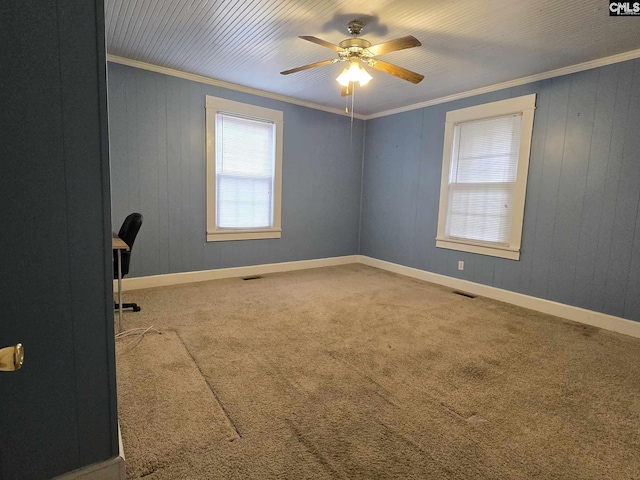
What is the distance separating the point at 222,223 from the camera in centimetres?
454

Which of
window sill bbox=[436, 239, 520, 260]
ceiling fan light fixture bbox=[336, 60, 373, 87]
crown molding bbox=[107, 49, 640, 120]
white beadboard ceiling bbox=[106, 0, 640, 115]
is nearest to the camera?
white beadboard ceiling bbox=[106, 0, 640, 115]

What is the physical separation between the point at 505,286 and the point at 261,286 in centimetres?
298

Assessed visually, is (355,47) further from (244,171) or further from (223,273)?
(223,273)

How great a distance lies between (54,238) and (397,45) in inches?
94.5

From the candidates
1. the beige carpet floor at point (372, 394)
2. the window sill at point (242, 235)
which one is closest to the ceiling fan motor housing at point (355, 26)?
the beige carpet floor at point (372, 394)

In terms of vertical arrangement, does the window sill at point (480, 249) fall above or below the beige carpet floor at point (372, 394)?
above

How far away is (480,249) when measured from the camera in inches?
168

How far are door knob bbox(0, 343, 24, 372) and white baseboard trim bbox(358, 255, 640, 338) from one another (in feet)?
14.0

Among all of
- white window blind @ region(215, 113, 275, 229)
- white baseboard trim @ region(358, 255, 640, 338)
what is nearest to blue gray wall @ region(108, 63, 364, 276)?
Answer: white window blind @ region(215, 113, 275, 229)

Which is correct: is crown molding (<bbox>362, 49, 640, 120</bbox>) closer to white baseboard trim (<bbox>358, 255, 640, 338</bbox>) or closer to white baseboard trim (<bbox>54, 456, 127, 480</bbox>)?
white baseboard trim (<bbox>358, 255, 640, 338</bbox>)

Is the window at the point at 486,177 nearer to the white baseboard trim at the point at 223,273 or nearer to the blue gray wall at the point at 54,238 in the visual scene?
the white baseboard trim at the point at 223,273

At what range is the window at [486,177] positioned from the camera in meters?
3.85

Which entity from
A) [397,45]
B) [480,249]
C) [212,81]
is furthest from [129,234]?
[480,249]

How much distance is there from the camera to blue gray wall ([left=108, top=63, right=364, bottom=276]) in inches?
148
